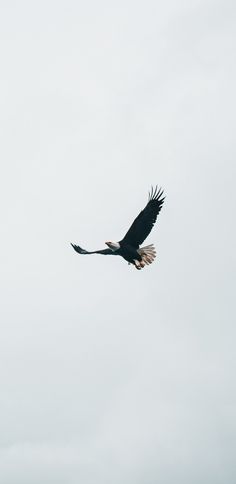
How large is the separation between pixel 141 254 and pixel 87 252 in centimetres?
230

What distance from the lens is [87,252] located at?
5684 cm

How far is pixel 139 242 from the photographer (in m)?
55.6

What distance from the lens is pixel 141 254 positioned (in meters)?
56.0

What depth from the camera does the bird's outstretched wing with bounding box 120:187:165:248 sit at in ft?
177

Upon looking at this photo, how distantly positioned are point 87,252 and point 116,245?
1847 millimetres

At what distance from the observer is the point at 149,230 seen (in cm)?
5494

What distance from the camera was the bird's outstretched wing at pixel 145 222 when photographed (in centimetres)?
5400

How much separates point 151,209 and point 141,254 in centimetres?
260

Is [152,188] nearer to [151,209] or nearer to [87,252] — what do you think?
[151,209]

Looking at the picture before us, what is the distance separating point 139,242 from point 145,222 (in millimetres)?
1329

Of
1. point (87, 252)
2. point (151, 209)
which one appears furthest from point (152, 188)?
point (87, 252)

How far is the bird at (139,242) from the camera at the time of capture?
5409cm

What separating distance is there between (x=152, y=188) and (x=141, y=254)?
3.27 meters

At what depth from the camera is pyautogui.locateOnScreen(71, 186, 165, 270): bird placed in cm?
5409
